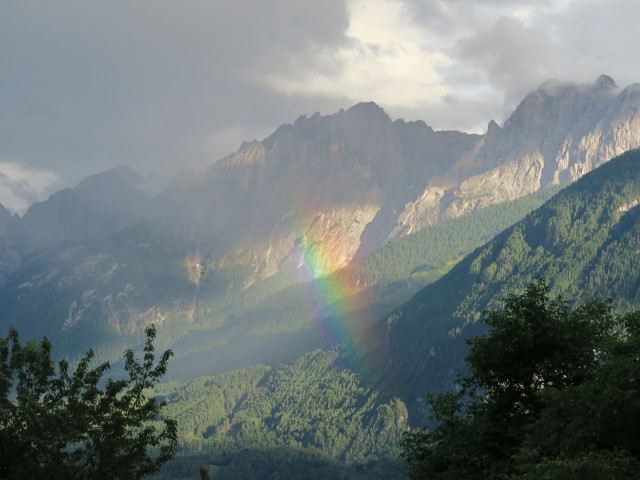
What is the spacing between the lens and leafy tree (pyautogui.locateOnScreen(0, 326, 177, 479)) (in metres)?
37.9

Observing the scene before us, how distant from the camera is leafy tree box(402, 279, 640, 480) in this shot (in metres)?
31.2

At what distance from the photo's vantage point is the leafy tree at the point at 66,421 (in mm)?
37875

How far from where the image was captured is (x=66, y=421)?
40188mm

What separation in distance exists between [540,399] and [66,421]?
88.4ft

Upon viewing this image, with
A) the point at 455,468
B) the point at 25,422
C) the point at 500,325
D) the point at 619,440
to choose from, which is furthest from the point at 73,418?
the point at 619,440

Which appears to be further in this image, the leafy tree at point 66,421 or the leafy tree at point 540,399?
the leafy tree at point 66,421

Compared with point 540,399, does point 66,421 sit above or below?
above

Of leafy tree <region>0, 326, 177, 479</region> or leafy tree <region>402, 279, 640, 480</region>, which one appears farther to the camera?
leafy tree <region>0, 326, 177, 479</region>

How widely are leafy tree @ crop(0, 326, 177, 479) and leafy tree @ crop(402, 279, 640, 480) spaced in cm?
1769

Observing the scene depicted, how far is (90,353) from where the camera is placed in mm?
43781

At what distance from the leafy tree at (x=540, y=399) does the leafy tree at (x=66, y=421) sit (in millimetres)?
17692

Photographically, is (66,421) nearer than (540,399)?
No

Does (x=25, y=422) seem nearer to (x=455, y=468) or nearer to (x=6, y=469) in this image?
(x=6, y=469)

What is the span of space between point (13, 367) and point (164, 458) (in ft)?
36.9
